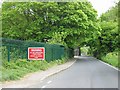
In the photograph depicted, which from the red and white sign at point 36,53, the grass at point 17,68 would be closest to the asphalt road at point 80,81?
the grass at point 17,68

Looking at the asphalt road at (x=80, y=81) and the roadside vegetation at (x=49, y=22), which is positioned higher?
the roadside vegetation at (x=49, y=22)

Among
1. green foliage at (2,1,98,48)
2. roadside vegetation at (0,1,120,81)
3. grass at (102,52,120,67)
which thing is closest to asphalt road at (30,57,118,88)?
grass at (102,52,120,67)

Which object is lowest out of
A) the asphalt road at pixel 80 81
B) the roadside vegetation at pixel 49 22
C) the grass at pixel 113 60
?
the asphalt road at pixel 80 81

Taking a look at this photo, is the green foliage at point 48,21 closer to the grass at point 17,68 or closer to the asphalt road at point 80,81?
the grass at point 17,68

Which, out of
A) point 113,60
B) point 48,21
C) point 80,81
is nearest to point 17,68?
point 80,81

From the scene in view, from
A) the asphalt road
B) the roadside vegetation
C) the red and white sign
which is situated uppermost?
the roadside vegetation

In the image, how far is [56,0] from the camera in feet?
162

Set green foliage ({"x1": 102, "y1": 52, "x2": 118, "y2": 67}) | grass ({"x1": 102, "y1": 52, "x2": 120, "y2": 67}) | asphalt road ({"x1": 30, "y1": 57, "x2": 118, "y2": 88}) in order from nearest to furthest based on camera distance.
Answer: asphalt road ({"x1": 30, "y1": 57, "x2": 118, "y2": 88})
grass ({"x1": 102, "y1": 52, "x2": 120, "y2": 67})
green foliage ({"x1": 102, "y1": 52, "x2": 118, "y2": 67})

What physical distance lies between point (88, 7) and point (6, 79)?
39934 mm

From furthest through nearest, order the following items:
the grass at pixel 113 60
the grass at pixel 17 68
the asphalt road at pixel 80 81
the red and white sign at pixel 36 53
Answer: the grass at pixel 113 60 < the red and white sign at pixel 36 53 < the grass at pixel 17 68 < the asphalt road at pixel 80 81

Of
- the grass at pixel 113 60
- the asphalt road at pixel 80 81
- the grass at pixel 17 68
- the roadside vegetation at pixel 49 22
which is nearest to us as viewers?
the asphalt road at pixel 80 81

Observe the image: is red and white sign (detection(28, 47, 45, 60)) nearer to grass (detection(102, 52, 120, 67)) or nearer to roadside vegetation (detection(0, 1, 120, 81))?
grass (detection(102, 52, 120, 67))

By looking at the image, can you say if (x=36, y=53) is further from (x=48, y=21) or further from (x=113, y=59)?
(x=48, y=21)

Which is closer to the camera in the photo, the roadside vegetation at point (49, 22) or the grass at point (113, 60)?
the grass at point (113, 60)
